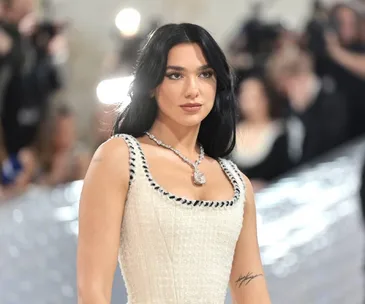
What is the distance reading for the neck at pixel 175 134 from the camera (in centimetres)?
118

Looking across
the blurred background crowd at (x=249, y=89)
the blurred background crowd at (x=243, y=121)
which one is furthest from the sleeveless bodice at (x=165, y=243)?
the blurred background crowd at (x=249, y=89)

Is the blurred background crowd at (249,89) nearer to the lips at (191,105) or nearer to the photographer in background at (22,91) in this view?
the photographer in background at (22,91)

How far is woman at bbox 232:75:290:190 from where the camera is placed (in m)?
3.38

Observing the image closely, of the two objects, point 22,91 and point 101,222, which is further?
point 22,91

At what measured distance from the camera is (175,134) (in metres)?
1.18

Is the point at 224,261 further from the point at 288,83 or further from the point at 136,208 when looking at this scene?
the point at 288,83

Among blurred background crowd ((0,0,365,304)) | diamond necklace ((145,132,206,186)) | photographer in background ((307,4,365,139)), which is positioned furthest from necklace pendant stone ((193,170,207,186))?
photographer in background ((307,4,365,139))

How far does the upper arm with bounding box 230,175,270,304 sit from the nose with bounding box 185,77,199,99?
0.61ft

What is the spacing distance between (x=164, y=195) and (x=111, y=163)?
Result: 0.28ft

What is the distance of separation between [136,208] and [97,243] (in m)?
0.07

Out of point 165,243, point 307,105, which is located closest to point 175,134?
point 165,243

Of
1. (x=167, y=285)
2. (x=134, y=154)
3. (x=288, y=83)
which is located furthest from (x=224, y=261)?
(x=288, y=83)

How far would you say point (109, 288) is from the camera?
110 cm

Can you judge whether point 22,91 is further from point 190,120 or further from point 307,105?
point 190,120
